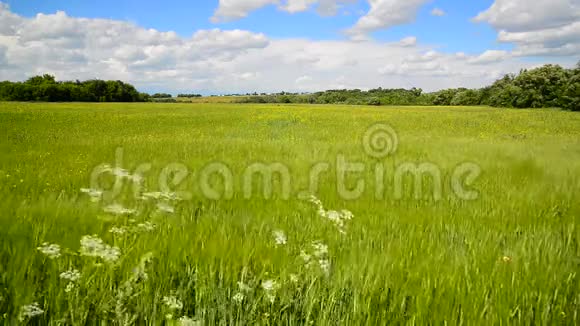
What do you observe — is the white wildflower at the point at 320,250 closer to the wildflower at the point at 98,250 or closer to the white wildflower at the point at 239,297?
the white wildflower at the point at 239,297

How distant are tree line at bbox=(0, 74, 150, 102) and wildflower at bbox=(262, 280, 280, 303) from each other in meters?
105

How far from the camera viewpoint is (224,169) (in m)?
7.61

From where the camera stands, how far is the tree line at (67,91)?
8812 cm

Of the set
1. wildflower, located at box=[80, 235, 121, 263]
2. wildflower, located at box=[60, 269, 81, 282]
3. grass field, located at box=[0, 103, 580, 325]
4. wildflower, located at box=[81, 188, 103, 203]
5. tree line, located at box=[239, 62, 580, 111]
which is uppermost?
tree line, located at box=[239, 62, 580, 111]

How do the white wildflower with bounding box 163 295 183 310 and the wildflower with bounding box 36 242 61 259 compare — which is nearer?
the white wildflower with bounding box 163 295 183 310

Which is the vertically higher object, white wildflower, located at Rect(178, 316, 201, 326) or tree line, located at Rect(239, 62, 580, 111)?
tree line, located at Rect(239, 62, 580, 111)

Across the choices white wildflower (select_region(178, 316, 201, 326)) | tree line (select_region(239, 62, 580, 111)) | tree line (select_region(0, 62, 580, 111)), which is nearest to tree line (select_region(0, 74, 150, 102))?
tree line (select_region(0, 62, 580, 111))

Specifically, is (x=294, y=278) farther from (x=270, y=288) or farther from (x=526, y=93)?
(x=526, y=93)

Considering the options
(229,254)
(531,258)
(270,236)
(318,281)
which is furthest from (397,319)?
(531,258)

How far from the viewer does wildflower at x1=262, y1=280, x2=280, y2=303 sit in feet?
7.42

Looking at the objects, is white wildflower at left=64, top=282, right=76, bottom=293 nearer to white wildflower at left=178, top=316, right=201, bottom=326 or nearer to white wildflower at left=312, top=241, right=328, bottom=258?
white wildflower at left=178, top=316, right=201, bottom=326

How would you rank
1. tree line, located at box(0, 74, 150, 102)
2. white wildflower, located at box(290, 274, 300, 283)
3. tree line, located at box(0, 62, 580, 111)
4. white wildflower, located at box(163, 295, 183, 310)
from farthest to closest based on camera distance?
tree line, located at box(0, 74, 150, 102) < tree line, located at box(0, 62, 580, 111) < white wildflower, located at box(290, 274, 300, 283) < white wildflower, located at box(163, 295, 183, 310)

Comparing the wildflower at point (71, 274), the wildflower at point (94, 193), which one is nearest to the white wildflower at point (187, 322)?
the wildflower at point (71, 274)

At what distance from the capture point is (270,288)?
2.38 metres
